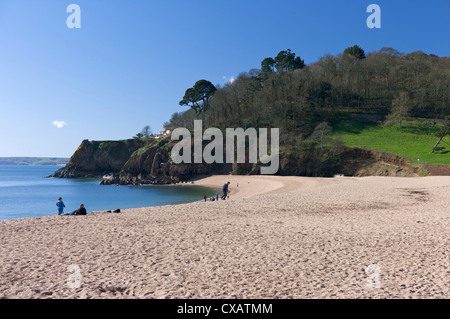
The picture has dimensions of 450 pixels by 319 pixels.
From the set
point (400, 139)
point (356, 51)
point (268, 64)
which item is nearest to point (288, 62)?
point (268, 64)

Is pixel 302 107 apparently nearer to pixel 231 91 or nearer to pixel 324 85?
pixel 324 85

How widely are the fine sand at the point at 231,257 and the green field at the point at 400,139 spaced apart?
3556 cm

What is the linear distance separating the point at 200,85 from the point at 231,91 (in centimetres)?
1038

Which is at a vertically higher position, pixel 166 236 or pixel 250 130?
pixel 250 130

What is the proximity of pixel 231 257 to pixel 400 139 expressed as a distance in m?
56.0

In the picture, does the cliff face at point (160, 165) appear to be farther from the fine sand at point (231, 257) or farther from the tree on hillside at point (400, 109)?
the fine sand at point (231, 257)

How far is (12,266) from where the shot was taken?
22.8ft

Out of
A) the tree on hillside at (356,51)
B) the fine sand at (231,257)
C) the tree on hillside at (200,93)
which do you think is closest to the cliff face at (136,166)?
the tree on hillside at (200,93)

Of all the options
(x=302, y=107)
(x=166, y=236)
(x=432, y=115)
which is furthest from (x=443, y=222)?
(x=432, y=115)

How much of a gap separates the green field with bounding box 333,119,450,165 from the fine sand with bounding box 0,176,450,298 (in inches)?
1400

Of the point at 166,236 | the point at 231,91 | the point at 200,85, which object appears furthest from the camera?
the point at 200,85

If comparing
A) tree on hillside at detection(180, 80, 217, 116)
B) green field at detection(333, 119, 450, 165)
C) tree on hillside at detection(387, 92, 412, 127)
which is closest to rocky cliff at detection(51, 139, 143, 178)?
tree on hillside at detection(180, 80, 217, 116)

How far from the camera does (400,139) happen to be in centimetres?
5191

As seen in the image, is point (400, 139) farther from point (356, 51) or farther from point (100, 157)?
point (100, 157)
